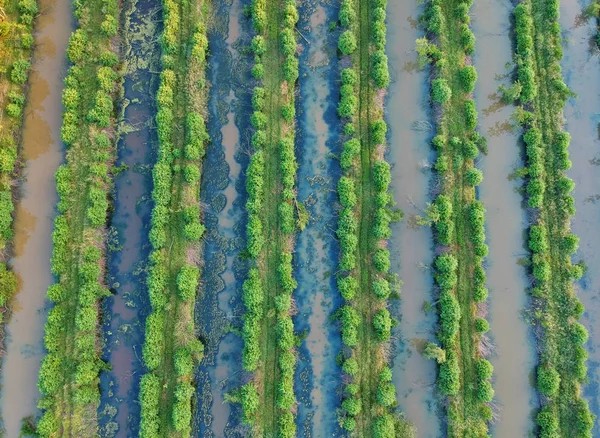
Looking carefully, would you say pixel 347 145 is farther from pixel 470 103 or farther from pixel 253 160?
pixel 470 103

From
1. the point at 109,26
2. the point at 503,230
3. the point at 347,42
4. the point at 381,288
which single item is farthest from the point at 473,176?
the point at 109,26

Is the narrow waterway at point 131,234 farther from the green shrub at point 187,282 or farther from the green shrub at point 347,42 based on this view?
the green shrub at point 347,42

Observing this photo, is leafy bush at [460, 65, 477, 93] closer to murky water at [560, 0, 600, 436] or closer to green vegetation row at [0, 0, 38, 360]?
murky water at [560, 0, 600, 436]

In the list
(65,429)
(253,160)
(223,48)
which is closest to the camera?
(65,429)

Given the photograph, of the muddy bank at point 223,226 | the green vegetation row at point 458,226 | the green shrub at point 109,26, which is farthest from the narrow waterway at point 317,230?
the green shrub at point 109,26

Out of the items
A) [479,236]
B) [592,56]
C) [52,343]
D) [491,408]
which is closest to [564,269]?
[479,236]

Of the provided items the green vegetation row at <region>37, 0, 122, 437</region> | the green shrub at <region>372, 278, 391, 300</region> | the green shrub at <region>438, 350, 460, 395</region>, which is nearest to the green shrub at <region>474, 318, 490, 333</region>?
the green shrub at <region>438, 350, 460, 395</region>
